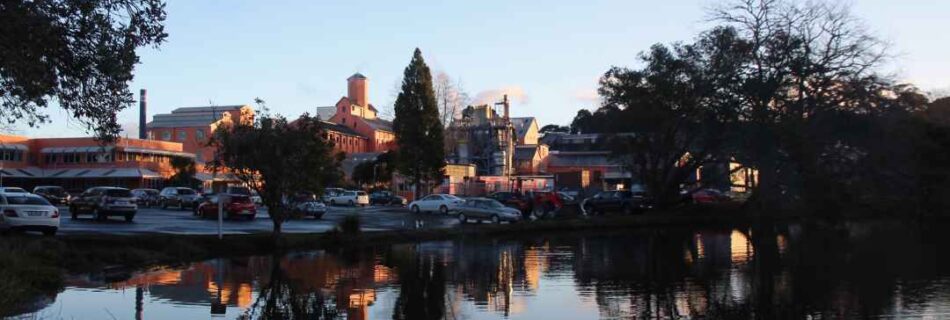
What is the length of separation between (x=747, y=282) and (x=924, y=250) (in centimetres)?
1235

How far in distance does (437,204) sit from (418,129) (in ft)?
59.7

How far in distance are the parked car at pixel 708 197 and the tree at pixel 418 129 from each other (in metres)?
21.4

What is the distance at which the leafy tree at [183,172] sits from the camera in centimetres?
7869

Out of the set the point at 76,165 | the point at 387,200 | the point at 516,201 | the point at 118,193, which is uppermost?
the point at 76,165

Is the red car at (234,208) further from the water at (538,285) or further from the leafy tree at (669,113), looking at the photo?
the leafy tree at (669,113)

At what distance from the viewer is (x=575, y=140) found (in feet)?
378

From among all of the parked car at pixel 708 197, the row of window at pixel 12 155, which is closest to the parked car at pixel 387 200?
the parked car at pixel 708 197

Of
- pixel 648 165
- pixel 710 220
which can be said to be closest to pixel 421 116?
pixel 648 165

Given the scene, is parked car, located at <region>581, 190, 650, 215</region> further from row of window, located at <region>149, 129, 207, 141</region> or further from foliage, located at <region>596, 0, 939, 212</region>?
row of window, located at <region>149, 129, 207, 141</region>

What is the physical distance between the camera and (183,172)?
7981 centimetres

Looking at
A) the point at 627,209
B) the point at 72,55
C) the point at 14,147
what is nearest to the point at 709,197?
the point at 627,209

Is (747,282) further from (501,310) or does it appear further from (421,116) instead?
(421,116)

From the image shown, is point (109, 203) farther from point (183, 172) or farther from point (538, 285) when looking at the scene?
point (183, 172)

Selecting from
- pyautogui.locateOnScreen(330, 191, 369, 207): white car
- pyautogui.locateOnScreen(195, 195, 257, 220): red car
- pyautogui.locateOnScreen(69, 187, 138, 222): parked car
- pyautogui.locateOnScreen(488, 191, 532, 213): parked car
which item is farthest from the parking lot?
pyautogui.locateOnScreen(330, 191, 369, 207): white car
